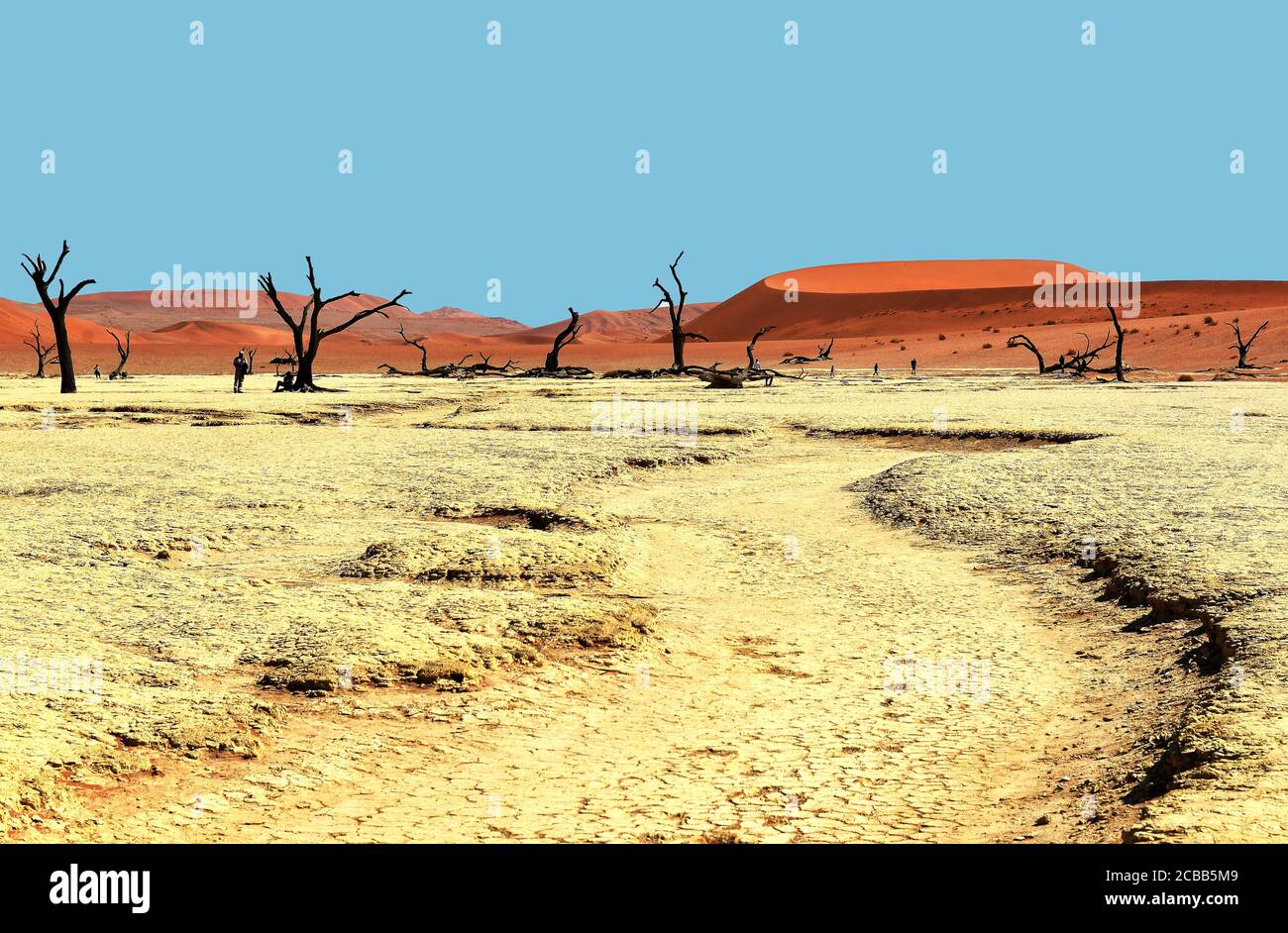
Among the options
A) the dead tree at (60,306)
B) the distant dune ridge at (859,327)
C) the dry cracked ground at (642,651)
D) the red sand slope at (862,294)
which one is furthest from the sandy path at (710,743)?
the red sand slope at (862,294)

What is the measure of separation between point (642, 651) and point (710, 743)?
4.57 feet

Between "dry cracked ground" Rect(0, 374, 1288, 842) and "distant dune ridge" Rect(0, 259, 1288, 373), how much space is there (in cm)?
3993

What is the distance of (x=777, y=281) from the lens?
516ft

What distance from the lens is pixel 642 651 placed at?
6.78 metres

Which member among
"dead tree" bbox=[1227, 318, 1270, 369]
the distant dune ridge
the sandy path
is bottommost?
the sandy path

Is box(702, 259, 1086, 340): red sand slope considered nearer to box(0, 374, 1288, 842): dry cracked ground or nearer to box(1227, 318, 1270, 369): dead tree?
box(1227, 318, 1270, 369): dead tree

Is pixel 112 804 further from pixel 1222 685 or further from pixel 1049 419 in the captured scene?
pixel 1049 419

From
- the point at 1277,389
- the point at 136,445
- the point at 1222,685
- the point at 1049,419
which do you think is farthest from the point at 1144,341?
the point at 1222,685

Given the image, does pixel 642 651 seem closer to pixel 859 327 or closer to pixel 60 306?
pixel 60 306

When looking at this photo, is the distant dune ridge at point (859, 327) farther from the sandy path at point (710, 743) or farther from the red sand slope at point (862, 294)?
the sandy path at point (710, 743)

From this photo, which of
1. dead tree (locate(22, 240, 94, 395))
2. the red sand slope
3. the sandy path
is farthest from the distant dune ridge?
the sandy path

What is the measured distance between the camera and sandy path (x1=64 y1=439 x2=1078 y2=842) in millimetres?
4484

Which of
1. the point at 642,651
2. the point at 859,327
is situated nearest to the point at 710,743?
the point at 642,651

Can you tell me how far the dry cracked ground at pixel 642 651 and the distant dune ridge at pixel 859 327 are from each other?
3993cm
